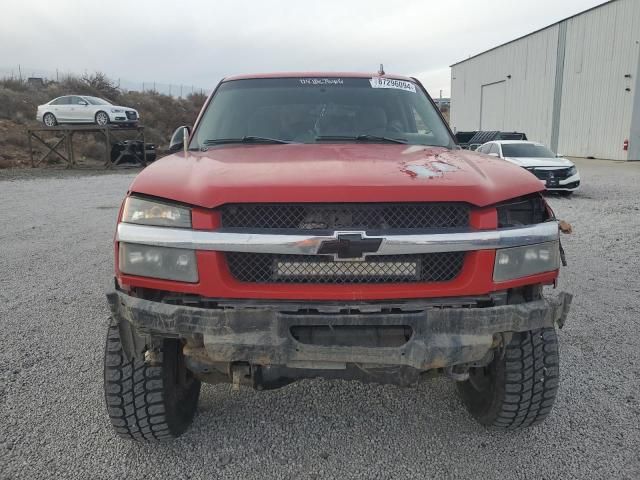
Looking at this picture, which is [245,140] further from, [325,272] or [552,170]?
[552,170]

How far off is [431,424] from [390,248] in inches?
50.5

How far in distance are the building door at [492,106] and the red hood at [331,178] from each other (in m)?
36.5

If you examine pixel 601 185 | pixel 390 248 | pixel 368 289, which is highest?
pixel 390 248

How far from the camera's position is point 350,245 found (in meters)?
2.01

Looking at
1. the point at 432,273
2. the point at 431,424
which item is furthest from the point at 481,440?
the point at 432,273

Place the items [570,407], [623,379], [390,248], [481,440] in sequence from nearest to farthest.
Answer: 1. [390,248]
2. [481,440]
3. [570,407]
4. [623,379]

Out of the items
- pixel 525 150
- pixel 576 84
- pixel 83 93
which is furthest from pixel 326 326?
pixel 83 93

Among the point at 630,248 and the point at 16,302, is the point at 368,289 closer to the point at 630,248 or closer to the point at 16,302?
the point at 16,302

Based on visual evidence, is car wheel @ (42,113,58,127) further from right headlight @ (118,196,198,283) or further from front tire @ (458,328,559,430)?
front tire @ (458,328,559,430)

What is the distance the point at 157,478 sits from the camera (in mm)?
2346

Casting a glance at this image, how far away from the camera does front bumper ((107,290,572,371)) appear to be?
79.4 inches

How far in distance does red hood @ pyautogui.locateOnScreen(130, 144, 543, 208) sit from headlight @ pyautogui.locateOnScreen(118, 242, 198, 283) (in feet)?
0.73

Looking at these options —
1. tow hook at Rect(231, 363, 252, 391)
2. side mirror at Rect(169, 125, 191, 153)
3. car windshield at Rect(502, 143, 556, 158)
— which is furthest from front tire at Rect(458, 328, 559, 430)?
A: car windshield at Rect(502, 143, 556, 158)

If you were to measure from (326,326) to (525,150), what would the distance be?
13229 millimetres
